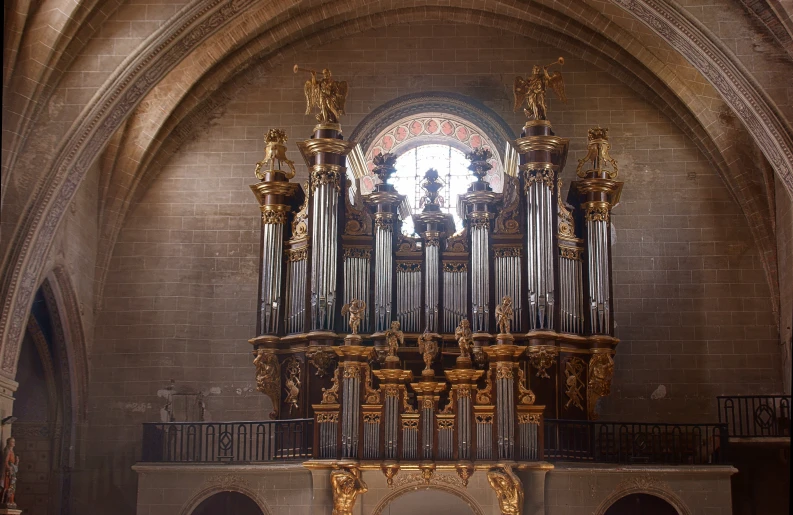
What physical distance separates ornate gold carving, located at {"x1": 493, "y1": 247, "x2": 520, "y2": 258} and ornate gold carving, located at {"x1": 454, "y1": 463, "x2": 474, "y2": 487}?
4.14 metres

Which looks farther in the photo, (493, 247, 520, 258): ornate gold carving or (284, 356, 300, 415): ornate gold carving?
(493, 247, 520, 258): ornate gold carving

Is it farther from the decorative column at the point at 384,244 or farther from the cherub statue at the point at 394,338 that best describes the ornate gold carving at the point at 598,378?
the decorative column at the point at 384,244

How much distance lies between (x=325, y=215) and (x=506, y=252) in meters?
3.21

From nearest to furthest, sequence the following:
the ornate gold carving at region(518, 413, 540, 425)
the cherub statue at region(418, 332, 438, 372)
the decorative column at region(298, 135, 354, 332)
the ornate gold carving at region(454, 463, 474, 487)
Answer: the ornate gold carving at region(454, 463, 474, 487)
the ornate gold carving at region(518, 413, 540, 425)
the cherub statue at region(418, 332, 438, 372)
the decorative column at region(298, 135, 354, 332)

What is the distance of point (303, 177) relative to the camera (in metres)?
21.4

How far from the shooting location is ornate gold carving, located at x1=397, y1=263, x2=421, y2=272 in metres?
18.5

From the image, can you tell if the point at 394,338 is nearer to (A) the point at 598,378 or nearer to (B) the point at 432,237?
(B) the point at 432,237

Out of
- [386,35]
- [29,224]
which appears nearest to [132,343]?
[29,224]

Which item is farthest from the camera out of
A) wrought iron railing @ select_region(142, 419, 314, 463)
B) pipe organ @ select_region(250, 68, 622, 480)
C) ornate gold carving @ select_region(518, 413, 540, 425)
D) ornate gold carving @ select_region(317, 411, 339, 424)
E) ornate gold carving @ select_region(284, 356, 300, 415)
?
ornate gold carving @ select_region(284, 356, 300, 415)

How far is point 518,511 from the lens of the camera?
1555 centimetres

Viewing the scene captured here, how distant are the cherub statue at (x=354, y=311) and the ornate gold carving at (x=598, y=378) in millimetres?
3924

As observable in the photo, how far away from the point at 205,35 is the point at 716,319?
1081 centimetres

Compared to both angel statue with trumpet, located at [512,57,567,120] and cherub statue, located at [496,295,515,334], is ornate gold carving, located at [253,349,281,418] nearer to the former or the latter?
cherub statue, located at [496,295,515,334]

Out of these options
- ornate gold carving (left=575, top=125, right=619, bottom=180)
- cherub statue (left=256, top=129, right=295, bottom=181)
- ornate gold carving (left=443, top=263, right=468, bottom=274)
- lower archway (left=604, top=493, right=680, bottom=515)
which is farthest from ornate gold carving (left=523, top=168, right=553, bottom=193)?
lower archway (left=604, top=493, right=680, bottom=515)
